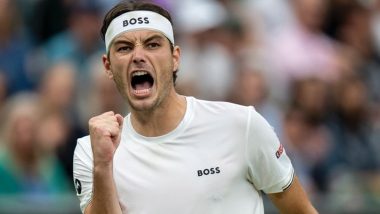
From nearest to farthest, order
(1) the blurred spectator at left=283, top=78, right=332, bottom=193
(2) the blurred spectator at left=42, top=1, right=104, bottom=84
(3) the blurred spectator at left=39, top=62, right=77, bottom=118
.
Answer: (1) the blurred spectator at left=283, top=78, right=332, bottom=193, (3) the blurred spectator at left=39, top=62, right=77, bottom=118, (2) the blurred spectator at left=42, top=1, right=104, bottom=84

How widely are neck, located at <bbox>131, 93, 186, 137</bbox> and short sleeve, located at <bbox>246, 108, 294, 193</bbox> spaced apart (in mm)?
388

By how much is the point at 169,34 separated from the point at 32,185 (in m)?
3.67

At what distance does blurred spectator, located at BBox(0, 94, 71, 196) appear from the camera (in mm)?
9258

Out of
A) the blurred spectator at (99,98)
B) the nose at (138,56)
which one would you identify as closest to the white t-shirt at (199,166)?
the nose at (138,56)

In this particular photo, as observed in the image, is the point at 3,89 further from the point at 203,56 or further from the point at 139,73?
the point at 139,73

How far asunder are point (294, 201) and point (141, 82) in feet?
3.40

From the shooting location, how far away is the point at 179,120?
5918mm

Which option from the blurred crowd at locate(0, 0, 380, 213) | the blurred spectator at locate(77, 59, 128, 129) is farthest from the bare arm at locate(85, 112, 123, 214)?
the blurred spectator at locate(77, 59, 128, 129)

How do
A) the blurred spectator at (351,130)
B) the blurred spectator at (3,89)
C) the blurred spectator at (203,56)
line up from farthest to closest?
the blurred spectator at (203,56)
the blurred spectator at (351,130)
the blurred spectator at (3,89)

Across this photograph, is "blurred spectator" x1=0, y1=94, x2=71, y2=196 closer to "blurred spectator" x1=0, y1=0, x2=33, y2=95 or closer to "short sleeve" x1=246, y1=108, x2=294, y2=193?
"blurred spectator" x1=0, y1=0, x2=33, y2=95

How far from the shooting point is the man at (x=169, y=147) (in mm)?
5730

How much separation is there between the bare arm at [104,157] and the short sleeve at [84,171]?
0.31m

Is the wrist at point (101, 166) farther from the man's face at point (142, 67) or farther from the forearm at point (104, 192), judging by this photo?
the man's face at point (142, 67)

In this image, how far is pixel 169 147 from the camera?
5.85 m
